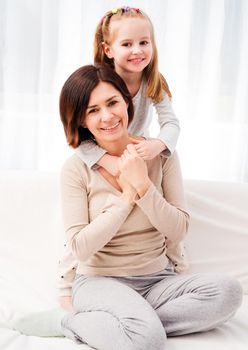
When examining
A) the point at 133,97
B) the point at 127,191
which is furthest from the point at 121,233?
the point at 133,97

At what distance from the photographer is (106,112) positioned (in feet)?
4.97

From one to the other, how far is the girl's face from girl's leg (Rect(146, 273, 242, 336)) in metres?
0.72

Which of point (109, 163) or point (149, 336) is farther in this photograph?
point (109, 163)

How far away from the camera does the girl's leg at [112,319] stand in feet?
4.33

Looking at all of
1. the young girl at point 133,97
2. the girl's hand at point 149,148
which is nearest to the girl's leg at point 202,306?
the young girl at point 133,97

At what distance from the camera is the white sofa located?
5.98 feet

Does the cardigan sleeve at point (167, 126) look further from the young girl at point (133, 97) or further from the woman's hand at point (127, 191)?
the woman's hand at point (127, 191)

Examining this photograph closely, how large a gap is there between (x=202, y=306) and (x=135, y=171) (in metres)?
0.44

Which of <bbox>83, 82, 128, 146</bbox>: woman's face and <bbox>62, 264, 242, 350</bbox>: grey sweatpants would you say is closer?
<bbox>62, 264, 242, 350</bbox>: grey sweatpants

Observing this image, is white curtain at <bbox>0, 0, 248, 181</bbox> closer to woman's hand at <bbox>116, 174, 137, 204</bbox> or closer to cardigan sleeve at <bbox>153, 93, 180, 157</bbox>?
cardigan sleeve at <bbox>153, 93, 180, 157</bbox>

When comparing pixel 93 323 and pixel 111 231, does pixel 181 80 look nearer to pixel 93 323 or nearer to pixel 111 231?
pixel 111 231

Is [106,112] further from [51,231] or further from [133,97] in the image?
[51,231]

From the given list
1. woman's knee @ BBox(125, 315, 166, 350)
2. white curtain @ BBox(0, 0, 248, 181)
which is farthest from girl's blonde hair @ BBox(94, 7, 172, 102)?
woman's knee @ BBox(125, 315, 166, 350)

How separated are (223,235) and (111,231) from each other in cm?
64
